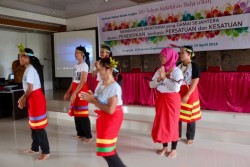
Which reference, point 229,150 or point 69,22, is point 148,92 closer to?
point 229,150

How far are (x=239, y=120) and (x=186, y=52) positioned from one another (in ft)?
5.48

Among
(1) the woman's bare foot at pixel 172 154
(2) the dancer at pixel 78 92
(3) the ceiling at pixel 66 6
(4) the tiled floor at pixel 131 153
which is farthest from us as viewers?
(3) the ceiling at pixel 66 6

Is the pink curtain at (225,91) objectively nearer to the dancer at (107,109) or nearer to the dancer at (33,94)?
the dancer at (33,94)

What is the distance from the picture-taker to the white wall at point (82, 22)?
766 cm

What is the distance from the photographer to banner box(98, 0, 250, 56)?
4.85 m

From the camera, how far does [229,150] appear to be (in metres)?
2.86

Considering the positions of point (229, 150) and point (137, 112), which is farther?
point (137, 112)

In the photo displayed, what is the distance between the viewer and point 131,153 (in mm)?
2867

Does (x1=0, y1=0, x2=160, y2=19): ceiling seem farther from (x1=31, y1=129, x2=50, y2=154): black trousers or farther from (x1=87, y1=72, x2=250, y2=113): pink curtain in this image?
(x1=31, y1=129, x2=50, y2=154): black trousers

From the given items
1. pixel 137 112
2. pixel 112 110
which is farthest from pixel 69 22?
pixel 112 110

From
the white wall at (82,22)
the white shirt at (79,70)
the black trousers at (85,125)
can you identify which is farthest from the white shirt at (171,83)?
the white wall at (82,22)

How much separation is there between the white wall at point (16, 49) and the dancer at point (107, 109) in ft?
21.7

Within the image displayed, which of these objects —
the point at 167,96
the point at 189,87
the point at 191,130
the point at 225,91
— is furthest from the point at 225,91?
the point at 167,96

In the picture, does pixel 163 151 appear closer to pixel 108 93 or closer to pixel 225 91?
pixel 108 93
